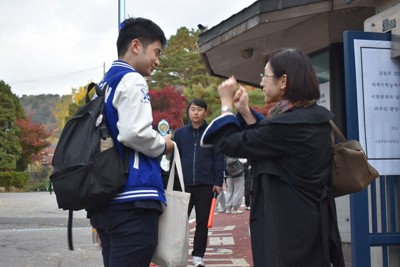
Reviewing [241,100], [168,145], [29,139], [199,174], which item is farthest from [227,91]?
[29,139]

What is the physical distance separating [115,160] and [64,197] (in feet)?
1.06

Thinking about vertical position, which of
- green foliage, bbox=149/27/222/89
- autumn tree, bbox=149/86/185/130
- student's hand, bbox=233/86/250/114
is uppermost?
green foliage, bbox=149/27/222/89

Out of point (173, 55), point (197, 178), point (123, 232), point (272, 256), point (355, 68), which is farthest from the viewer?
point (173, 55)

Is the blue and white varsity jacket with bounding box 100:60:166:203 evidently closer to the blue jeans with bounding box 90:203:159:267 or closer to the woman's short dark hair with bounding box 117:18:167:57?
the blue jeans with bounding box 90:203:159:267

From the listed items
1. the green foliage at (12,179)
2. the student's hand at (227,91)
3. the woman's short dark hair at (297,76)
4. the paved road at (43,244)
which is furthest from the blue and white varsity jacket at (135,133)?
the green foliage at (12,179)

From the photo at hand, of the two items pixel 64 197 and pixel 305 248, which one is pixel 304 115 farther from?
pixel 64 197

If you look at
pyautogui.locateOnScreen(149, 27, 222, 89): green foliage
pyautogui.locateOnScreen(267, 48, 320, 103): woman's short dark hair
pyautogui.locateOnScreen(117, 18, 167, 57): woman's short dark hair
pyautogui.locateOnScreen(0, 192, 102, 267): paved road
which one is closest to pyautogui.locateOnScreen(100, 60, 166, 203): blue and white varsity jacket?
pyautogui.locateOnScreen(117, 18, 167, 57): woman's short dark hair

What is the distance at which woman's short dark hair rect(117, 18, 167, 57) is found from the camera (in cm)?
322

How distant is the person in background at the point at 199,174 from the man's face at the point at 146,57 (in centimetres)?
352

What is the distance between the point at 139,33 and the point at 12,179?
3512 centimetres

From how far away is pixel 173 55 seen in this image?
166 feet

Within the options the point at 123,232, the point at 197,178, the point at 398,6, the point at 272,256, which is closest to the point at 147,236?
the point at 123,232

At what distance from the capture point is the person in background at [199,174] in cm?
679

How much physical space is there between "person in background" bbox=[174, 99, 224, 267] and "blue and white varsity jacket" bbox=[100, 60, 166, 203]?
3767mm
